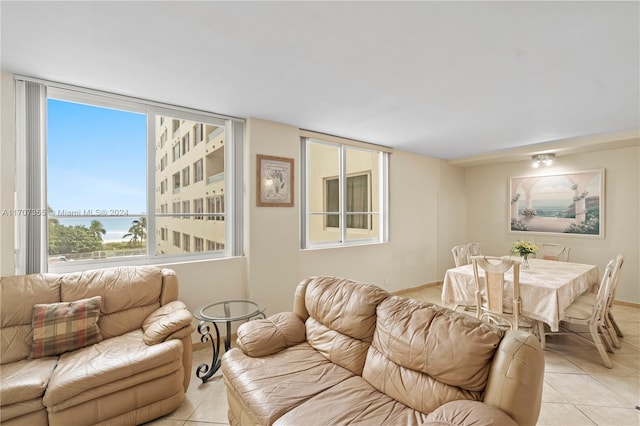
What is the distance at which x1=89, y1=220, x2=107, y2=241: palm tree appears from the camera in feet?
9.12

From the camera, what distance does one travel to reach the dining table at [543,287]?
9.06 feet

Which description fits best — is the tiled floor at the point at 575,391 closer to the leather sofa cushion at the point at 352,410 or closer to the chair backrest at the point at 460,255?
the leather sofa cushion at the point at 352,410

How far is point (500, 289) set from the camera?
2.92 metres

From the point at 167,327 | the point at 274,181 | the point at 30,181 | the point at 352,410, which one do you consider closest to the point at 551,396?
the point at 352,410

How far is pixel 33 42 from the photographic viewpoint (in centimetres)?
190

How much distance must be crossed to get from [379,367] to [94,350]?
2020 mm

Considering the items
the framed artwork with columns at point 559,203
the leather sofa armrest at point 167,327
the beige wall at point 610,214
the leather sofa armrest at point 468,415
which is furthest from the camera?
the framed artwork with columns at point 559,203

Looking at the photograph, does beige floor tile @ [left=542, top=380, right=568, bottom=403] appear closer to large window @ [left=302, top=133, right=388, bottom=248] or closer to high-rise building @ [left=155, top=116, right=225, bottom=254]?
large window @ [left=302, top=133, right=388, bottom=248]

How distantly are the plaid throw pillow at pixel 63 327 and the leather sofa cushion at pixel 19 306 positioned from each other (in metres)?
0.07

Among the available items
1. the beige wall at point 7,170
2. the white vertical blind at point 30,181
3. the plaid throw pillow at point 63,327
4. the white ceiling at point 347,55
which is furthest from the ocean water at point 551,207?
the beige wall at point 7,170

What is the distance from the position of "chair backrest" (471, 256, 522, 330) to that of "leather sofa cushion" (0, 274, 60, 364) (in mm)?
3807

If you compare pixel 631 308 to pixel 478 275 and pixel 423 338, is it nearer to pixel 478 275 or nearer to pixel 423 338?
pixel 478 275

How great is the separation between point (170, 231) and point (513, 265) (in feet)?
11.6

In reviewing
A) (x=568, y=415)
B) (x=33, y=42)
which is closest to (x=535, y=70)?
(x=568, y=415)
